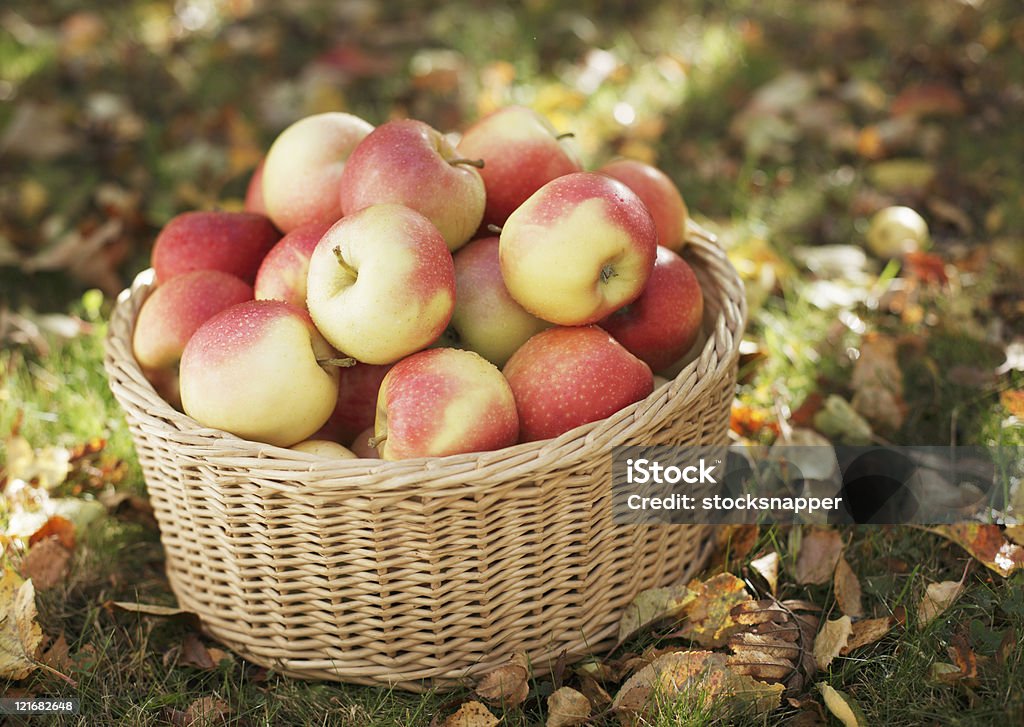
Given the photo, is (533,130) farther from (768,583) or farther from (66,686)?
(66,686)

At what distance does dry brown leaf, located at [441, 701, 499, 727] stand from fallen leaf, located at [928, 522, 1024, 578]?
0.92m

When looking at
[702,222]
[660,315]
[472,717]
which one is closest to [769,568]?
[660,315]

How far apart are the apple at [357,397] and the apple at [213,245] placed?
15.5 inches

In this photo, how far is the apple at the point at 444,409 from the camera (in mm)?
1544

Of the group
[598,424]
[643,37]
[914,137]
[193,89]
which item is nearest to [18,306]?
[193,89]

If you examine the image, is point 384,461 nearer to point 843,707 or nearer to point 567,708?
point 567,708

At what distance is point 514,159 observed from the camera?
190 cm

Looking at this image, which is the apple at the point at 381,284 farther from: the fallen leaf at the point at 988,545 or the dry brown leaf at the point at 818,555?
the fallen leaf at the point at 988,545

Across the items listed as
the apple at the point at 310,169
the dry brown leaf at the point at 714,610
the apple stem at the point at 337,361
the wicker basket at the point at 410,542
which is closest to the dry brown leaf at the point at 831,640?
the dry brown leaf at the point at 714,610

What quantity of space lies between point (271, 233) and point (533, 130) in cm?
59

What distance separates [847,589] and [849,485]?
304mm

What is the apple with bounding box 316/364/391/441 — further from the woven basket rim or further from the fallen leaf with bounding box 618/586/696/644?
the fallen leaf with bounding box 618/586/696/644

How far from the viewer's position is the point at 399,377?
63.2 inches

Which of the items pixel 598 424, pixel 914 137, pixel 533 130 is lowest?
pixel 914 137
